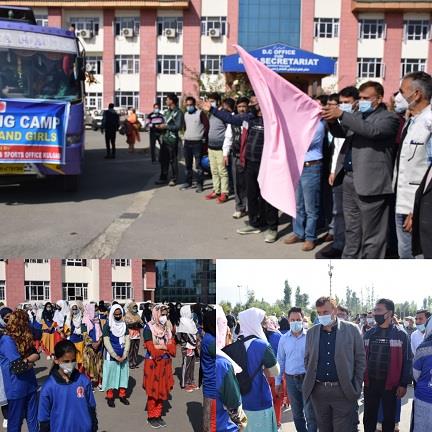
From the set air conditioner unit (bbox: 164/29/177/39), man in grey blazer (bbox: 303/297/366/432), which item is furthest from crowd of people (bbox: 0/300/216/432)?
air conditioner unit (bbox: 164/29/177/39)

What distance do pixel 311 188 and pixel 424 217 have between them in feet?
7.27

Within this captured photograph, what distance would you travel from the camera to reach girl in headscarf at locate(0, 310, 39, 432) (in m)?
4.60

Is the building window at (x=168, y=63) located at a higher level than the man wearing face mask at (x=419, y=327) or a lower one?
higher

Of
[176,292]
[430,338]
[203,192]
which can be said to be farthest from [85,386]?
[203,192]

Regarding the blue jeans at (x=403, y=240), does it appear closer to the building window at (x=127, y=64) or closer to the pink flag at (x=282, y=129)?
the pink flag at (x=282, y=129)

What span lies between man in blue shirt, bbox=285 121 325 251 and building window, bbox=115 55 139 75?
133ft

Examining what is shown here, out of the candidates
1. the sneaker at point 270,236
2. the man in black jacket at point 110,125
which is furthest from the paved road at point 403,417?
the man in black jacket at point 110,125

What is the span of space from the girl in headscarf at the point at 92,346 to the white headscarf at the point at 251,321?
1.26 meters

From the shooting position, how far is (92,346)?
15.6ft

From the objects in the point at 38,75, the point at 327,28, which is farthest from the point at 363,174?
the point at 327,28

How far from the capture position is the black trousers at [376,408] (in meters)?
3.85

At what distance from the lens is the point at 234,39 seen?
44000mm

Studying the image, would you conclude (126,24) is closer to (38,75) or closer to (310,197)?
Answer: (38,75)

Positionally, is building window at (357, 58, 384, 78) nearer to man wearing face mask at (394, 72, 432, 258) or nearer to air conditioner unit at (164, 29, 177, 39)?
air conditioner unit at (164, 29, 177, 39)
